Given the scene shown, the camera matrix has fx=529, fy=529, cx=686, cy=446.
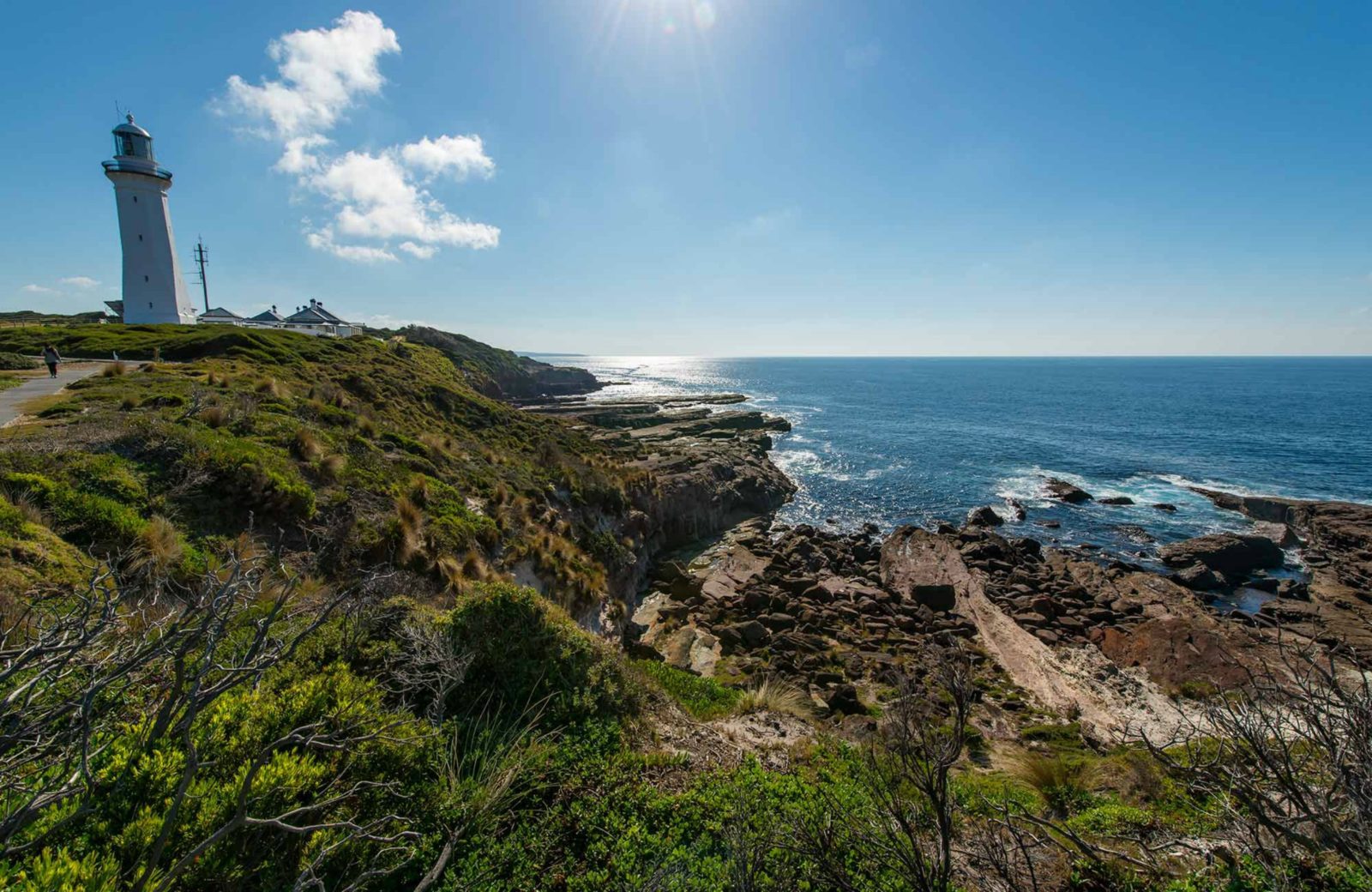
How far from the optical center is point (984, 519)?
32.8 meters

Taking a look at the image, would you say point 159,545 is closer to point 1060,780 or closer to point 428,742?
point 428,742

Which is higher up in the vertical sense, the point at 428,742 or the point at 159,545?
the point at 159,545

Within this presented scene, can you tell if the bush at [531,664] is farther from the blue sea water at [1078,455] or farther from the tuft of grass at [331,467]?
the blue sea water at [1078,455]

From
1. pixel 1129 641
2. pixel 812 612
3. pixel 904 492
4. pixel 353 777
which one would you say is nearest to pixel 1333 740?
pixel 353 777

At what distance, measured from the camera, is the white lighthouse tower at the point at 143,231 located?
33.0 metres

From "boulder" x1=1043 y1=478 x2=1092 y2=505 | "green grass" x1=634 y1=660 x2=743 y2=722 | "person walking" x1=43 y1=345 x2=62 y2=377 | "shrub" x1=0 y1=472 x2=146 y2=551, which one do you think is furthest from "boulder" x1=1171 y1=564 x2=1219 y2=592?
"person walking" x1=43 y1=345 x2=62 y2=377

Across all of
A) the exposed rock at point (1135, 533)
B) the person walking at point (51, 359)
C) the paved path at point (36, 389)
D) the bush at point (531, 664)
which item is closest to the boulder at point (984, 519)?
the exposed rock at point (1135, 533)

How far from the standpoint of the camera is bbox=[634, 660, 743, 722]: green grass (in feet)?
29.2

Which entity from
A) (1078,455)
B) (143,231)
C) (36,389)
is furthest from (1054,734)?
(143,231)

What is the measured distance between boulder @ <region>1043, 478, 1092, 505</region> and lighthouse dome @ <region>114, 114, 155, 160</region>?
65117mm

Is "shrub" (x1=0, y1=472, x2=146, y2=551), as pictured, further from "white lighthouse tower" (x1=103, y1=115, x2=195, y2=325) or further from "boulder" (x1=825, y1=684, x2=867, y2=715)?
"white lighthouse tower" (x1=103, y1=115, x2=195, y2=325)

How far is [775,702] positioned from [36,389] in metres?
22.4

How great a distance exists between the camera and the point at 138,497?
902 cm

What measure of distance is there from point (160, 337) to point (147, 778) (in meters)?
34.4
